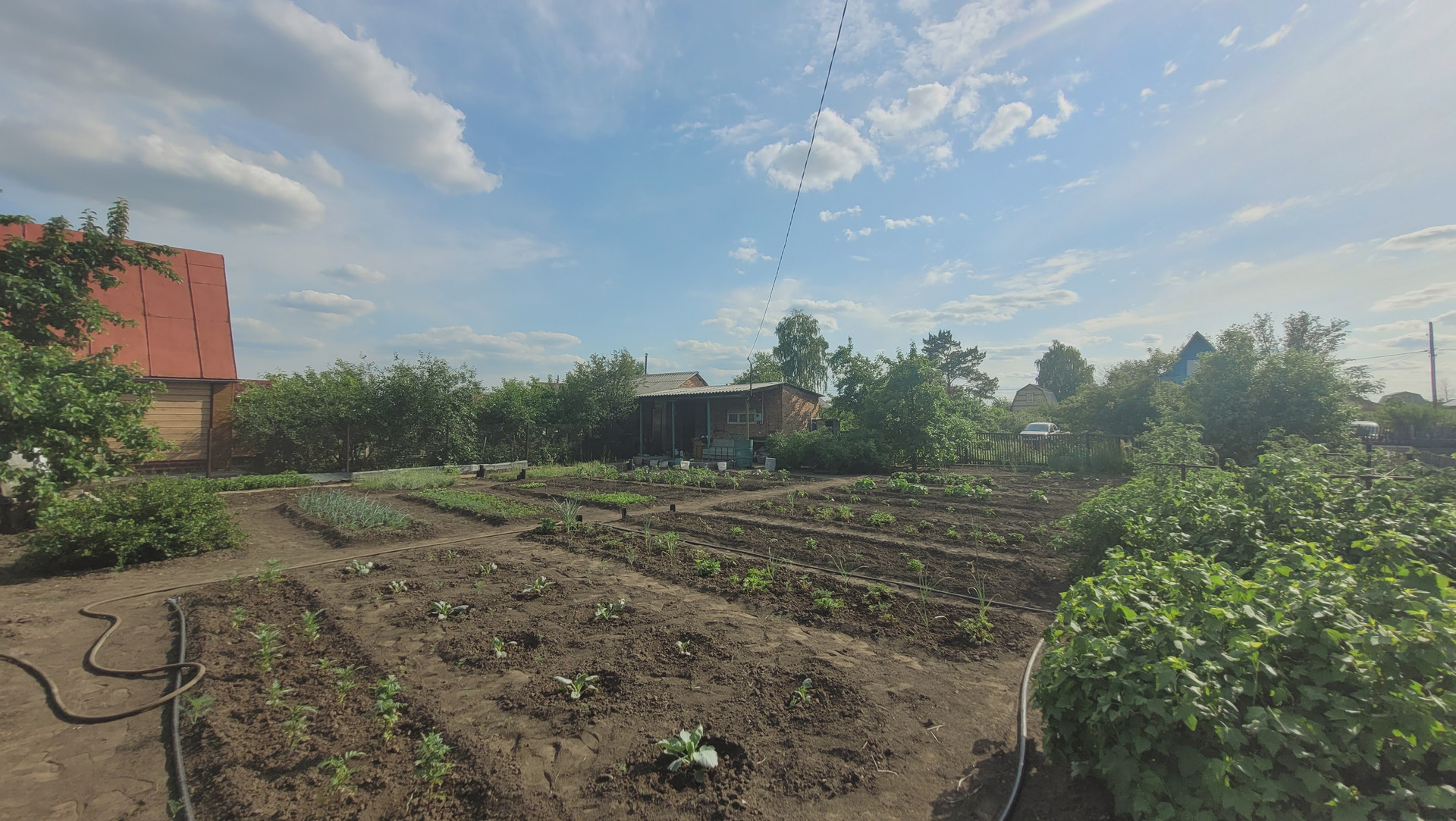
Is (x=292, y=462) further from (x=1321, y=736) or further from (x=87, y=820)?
(x=1321, y=736)

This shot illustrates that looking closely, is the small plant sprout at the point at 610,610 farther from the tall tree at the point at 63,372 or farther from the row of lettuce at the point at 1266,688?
the tall tree at the point at 63,372

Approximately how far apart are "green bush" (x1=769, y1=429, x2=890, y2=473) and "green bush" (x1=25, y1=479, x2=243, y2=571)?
576 inches

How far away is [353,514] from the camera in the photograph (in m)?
8.41

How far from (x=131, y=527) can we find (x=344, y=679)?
205 inches

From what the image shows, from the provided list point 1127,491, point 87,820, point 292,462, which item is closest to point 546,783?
point 87,820

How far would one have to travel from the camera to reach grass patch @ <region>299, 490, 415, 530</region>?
26.2 ft

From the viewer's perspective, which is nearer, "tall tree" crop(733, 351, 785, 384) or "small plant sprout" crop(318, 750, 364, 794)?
"small plant sprout" crop(318, 750, 364, 794)

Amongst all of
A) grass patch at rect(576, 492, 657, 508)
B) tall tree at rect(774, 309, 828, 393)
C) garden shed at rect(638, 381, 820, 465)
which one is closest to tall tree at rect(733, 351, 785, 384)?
tall tree at rect(774, 309, 828, 393)

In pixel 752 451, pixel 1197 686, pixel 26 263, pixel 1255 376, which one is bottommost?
pixel 752 451

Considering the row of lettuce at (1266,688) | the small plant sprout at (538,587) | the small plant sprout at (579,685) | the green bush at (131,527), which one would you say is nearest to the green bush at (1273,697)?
the row of lettuce at (1266,688)

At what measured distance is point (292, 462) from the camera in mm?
14484

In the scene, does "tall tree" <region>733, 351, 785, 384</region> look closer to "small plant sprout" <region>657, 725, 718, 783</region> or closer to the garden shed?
the garden shed

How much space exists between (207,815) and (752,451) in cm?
1728

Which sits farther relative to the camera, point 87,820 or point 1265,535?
point 1265,535
